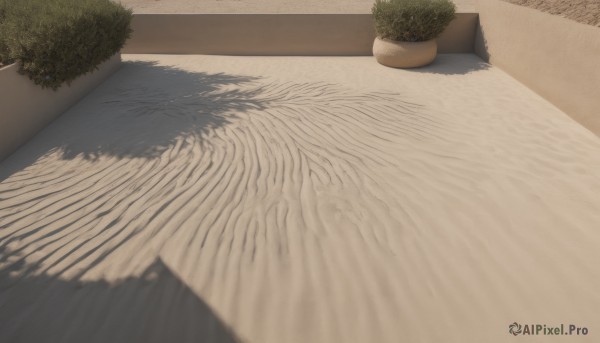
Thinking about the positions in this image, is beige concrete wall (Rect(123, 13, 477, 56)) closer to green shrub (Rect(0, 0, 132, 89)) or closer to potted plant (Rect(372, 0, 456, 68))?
potted plant (Rect(372, 0, 456, 68))

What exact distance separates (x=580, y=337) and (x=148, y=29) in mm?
10092

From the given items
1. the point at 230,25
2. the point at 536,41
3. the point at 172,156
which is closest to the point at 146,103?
the point at 172,156

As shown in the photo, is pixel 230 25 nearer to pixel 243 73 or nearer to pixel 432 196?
pixel 243 73

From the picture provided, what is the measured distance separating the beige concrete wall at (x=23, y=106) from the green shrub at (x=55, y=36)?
0.62ft

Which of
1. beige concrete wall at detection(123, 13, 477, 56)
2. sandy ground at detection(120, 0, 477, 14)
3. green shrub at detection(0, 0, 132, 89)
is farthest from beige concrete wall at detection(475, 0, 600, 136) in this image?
green shrub at detection(0, 0, 132, 89)

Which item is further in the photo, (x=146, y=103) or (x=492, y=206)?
(x=146, y=103)

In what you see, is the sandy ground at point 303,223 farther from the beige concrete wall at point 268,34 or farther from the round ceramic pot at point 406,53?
the beige concrete wall at point 268,34

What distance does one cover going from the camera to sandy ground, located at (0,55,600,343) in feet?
8.36

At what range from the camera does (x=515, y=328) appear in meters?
2.42

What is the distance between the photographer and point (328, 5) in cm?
1016

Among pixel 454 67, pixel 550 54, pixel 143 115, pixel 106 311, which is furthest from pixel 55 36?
pixel 550 54

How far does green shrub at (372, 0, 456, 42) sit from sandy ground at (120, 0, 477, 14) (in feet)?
4.95

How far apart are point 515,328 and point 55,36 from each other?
23.0 ft

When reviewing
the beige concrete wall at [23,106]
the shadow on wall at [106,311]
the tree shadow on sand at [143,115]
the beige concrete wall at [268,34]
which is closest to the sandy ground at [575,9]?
the beige concrete wall at [268,34]
